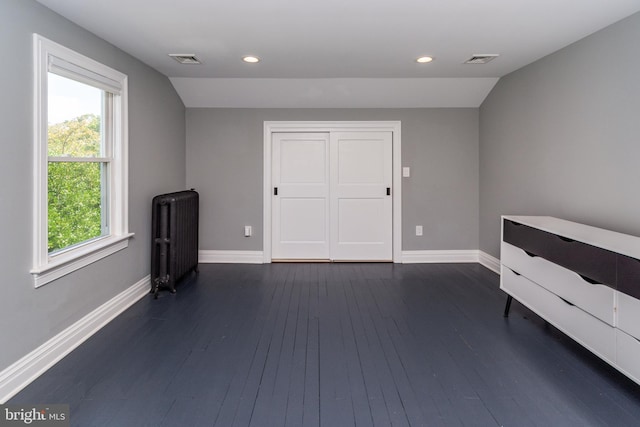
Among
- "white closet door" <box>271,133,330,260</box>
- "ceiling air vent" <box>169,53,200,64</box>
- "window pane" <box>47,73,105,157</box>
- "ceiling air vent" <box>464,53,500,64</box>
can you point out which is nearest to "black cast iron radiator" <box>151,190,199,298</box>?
"window pane" <box>47,73,105,157</box>

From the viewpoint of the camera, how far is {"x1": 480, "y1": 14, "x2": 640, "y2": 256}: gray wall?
255 centimetres

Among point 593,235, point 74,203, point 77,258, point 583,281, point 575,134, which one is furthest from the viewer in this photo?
point 575,134

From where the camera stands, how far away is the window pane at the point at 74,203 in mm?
2475

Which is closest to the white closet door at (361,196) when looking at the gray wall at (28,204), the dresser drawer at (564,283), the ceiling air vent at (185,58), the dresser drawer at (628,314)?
the ceiling air vent at (185,58)

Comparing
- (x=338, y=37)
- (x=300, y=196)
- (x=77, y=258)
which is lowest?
(x=77, y=258)

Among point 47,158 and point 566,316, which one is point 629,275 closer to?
point 566,316

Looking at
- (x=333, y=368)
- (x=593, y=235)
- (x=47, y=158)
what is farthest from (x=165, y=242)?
(x=593, y=235)

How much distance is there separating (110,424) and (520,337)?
2544mm

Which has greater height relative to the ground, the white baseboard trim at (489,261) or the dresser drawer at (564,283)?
the dresser drawer at (564,283)

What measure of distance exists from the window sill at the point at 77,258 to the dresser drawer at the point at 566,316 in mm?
3124

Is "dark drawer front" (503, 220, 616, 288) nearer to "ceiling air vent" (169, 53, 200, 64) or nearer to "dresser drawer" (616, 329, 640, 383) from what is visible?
"dresser drawer" (616, 329, 640, 383)

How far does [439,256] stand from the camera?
4.95 metres

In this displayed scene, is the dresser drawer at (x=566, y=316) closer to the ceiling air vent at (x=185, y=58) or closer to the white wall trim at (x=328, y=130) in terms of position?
the white wall trim at (x=328, y=130)

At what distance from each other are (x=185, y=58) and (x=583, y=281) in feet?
11.6
